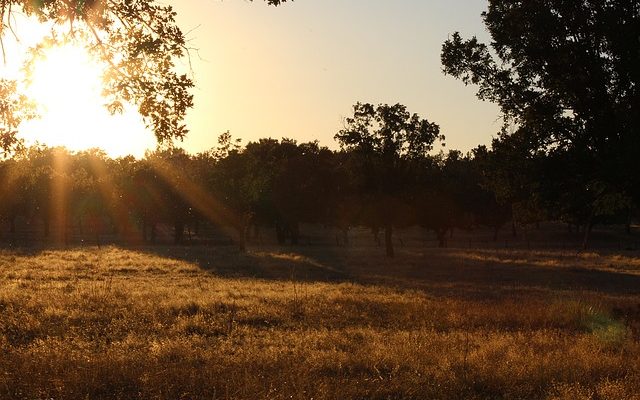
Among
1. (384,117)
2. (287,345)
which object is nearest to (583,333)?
(287,345)

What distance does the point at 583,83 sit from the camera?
830 inches

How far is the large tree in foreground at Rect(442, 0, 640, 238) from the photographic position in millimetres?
20422

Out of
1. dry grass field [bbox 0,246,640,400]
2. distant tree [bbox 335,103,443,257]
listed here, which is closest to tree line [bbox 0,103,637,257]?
distant tree [bbox 335,103,443,257]

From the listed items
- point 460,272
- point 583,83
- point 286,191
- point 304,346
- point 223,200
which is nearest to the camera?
point 304,346

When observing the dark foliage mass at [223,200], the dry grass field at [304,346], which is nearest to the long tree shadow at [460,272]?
the dry grass field at [304,346]

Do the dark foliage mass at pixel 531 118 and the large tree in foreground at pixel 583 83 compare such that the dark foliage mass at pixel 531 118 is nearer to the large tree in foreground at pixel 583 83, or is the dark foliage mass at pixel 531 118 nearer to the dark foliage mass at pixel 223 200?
the large tree in foreground at pixel 583 83

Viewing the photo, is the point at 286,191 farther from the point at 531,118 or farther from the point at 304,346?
the point at 304,346

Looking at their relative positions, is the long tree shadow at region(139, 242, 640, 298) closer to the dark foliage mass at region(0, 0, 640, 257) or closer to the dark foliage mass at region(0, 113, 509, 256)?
the dark foliage mass at region(0, 0, 640, 257)

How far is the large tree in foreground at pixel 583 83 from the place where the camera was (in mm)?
20422

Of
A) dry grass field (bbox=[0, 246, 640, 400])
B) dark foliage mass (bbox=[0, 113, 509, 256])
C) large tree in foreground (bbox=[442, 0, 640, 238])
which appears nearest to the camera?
dry grass field (bbox=[0, 246, 640, 400])

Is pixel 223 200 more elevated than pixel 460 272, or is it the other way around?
pixel 223 200

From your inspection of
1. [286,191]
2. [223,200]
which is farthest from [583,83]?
[286,191]

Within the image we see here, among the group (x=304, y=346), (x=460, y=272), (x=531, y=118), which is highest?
(x=531, y=118)

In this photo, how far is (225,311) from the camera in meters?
18.0
